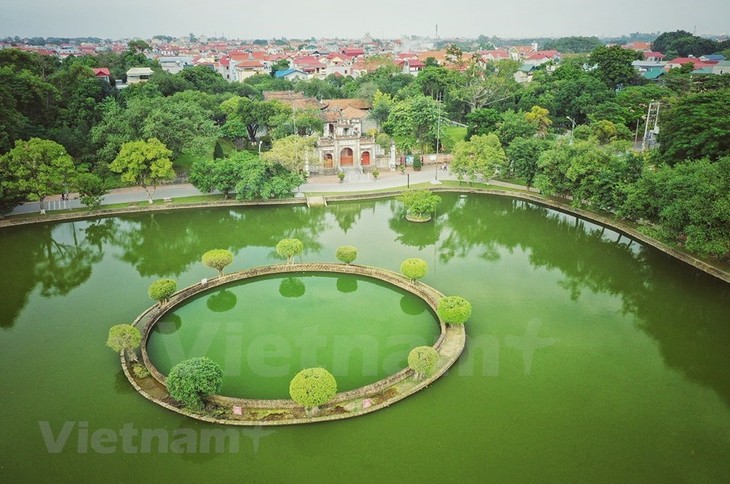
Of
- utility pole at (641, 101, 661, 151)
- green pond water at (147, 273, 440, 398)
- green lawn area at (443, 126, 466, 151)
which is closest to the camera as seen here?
green pond water at (147, 273, 440, 398)

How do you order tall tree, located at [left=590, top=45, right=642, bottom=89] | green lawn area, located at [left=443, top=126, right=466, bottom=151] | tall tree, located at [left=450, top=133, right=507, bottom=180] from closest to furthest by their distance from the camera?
tall tree, located at [left=450, top=133, right=507, bottom=180] < green lawn area, located at [left=443, top=126, right=466, bottom=151] < tall tree, located at [left=590, top=45, right=642, bottom=89]

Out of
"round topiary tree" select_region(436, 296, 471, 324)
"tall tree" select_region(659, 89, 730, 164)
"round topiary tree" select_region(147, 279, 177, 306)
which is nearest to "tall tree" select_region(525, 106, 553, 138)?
"tall tree" select_region(659, 89, 730, 164)

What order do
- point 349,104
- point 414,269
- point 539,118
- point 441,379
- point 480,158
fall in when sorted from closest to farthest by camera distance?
point 441,379, point 414,269, point 480,158, point 539,118, point 349,104

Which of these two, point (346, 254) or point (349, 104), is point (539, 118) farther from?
point (346, 254)

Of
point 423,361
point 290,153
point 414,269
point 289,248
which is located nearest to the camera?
point 423,361

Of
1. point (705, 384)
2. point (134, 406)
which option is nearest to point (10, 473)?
point (134, 406)

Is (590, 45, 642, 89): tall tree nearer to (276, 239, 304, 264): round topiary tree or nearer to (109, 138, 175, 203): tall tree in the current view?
(109, 138, 175, 203): tall tree

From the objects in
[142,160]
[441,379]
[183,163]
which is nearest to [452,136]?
[183,163]
